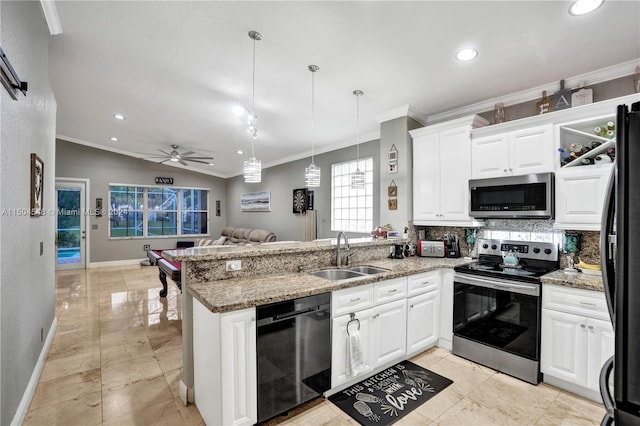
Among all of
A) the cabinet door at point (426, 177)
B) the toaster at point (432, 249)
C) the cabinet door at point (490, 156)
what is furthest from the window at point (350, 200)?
the cabinet door at point (490, 156)

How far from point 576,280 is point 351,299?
1746 mm

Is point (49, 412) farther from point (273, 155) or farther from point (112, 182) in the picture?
point (112, 182)

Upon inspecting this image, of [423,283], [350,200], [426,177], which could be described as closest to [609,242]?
[423,283]

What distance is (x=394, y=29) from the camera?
2.30 m

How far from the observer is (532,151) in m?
2.82

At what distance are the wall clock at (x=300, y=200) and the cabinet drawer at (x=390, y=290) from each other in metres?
3.98

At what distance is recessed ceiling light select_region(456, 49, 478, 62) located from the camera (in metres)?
2.53

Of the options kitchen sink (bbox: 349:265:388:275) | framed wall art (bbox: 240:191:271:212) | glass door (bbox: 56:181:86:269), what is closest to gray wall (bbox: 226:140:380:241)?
framed wall art (bbox: 240:191:271:212)

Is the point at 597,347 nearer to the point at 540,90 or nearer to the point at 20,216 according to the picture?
the point at 540,90

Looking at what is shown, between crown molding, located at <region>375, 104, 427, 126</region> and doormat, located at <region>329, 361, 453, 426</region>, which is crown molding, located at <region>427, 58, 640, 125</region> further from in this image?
doormat, located at <region>329, 361, 453, 426</region>

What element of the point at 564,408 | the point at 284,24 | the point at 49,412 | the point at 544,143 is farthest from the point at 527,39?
the point at 49,412

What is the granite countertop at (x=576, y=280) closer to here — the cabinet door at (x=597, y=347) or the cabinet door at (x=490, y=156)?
the cabinet door at (x=597, y=347)

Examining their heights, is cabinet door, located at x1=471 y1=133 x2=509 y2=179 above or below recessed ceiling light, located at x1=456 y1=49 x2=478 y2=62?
below

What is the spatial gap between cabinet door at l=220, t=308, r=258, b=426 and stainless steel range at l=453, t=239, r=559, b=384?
2091 mm
